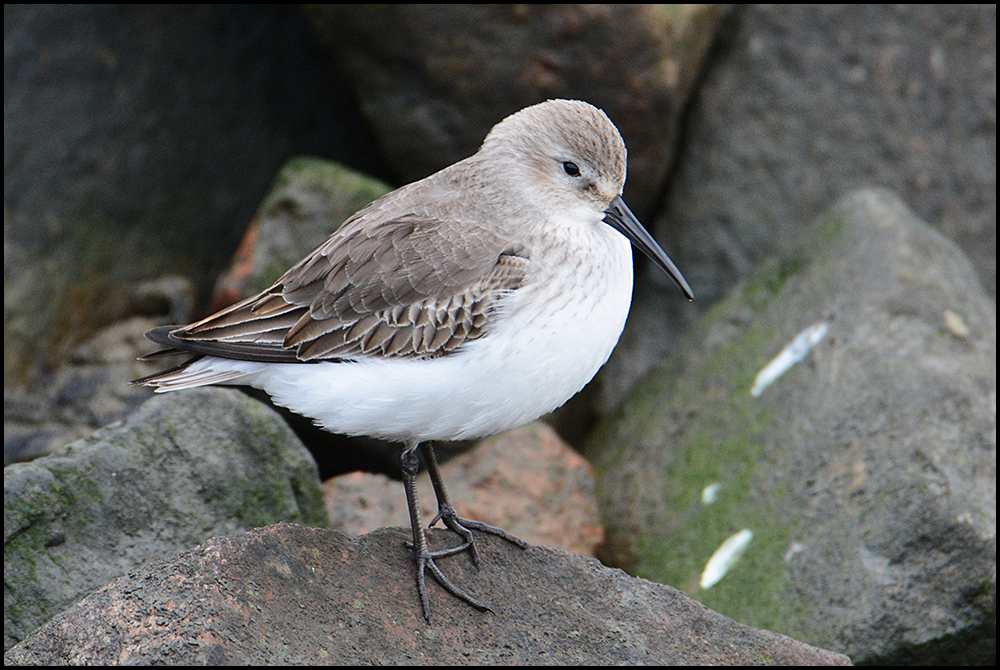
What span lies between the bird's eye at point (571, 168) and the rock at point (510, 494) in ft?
8.18

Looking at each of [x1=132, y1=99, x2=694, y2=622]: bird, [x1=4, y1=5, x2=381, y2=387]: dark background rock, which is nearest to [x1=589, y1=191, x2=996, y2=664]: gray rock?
[x1=132, y1=99, x2=694, y2=622]: bird

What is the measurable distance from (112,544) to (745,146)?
622cm

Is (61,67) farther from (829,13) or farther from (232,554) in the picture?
(829,13)

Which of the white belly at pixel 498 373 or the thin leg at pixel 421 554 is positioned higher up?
the white belly at pixel 498 373

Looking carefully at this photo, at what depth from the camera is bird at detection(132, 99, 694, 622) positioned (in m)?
4.26

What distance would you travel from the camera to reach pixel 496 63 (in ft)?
25.2

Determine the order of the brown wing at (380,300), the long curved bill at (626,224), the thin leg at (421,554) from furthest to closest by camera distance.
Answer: the long curved bill at (626,224)
the brown wing at (380,300)
the thin leg at (421,554)

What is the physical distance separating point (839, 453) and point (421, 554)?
281 cm

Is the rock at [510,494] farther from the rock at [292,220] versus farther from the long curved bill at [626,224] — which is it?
the long curved bill at [626,224]

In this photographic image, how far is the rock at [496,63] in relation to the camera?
24.9ft

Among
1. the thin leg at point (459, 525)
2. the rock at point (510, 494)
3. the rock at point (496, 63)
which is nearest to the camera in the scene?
the thin leg at point (459, 525)

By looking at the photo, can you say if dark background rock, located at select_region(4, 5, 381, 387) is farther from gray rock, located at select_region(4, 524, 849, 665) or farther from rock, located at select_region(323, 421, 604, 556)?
gray rock, located at select_region(4, 524, 849, 665)

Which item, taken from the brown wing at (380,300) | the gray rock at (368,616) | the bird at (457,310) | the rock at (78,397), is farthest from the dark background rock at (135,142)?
the gray rock at (368,616)

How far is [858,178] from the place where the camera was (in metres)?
8.59
